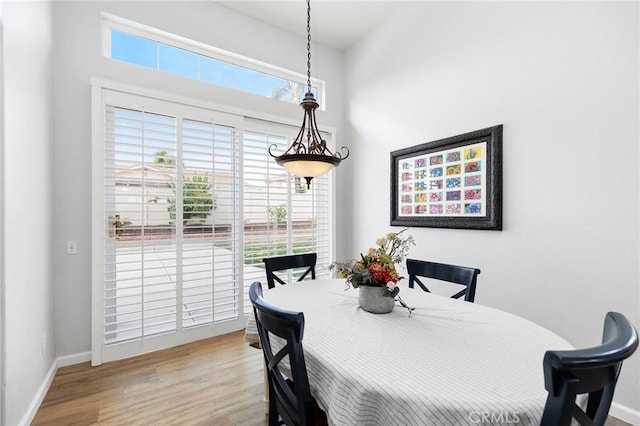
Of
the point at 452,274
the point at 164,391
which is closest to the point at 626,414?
the point at 452,274

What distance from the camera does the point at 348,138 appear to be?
4.12 metres

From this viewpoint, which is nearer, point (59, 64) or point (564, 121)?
point (564, 121)

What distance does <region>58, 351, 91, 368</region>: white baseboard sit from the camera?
2480mm

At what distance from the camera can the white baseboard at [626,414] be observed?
1.81 meters

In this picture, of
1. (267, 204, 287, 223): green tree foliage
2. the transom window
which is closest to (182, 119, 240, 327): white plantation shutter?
(267, 204, 287, 223): green tree foliage

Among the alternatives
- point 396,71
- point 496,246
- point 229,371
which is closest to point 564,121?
point 496,246

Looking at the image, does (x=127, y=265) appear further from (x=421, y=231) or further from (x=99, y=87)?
(x=421, y=231)

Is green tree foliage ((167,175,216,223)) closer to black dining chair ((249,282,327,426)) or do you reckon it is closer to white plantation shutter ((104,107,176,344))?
white plantation shutter ((104,107,176,344))

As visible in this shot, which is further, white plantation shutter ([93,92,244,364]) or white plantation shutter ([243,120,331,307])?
white plantation shutter ([243,120,331,307])

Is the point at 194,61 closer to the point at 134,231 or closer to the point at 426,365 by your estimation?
the point at 134,231

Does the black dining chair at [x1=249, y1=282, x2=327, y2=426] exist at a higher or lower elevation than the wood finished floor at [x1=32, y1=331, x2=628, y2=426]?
higher

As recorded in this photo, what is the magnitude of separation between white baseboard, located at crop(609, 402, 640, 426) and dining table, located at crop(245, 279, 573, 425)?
1.16 meters

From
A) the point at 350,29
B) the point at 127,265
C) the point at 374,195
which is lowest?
the point at 127,265

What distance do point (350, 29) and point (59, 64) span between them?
2.99 metres
